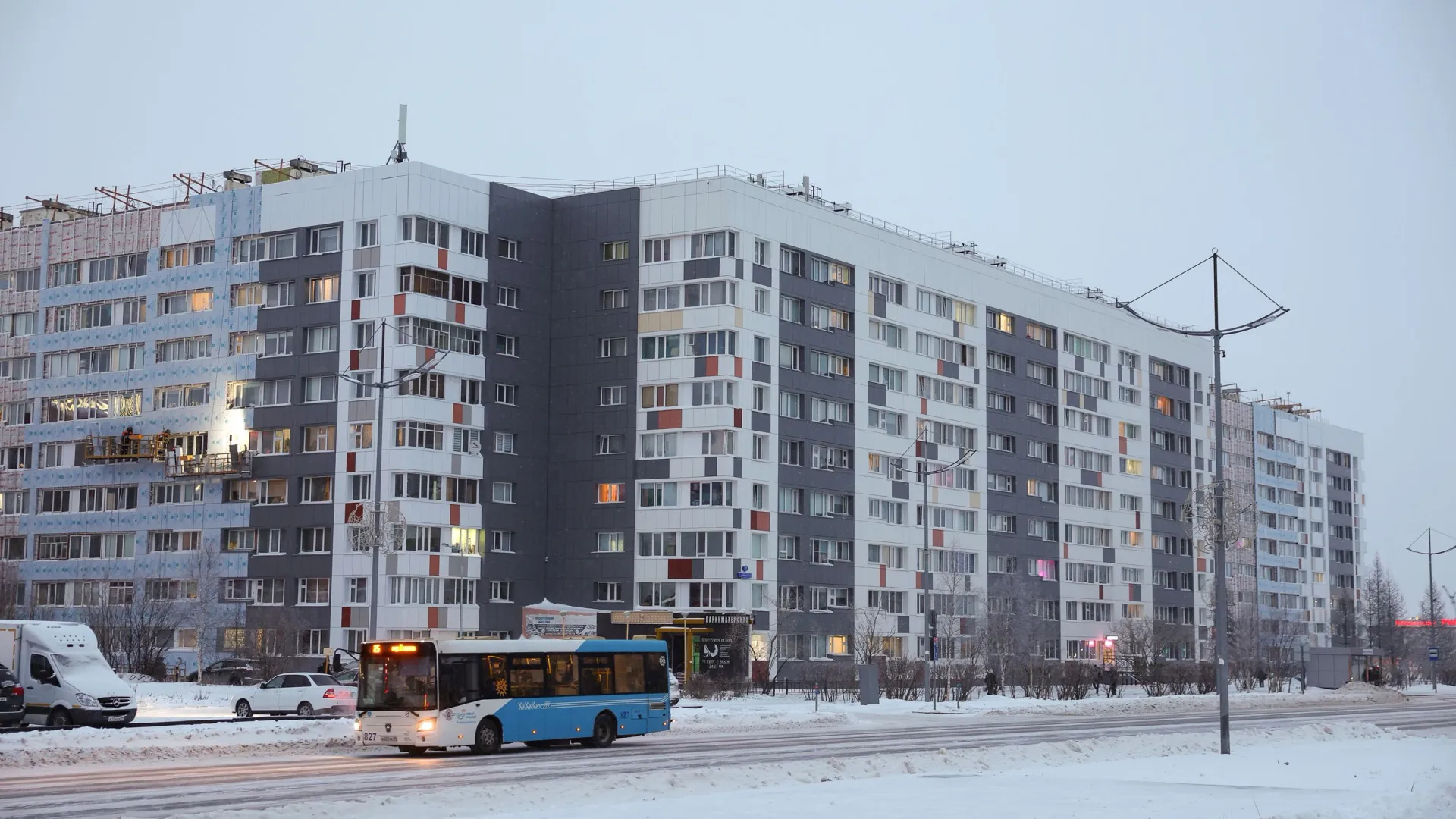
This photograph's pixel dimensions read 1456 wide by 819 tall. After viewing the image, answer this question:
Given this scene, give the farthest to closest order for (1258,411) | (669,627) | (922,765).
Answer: (1258,411), (669,627), (922,765)

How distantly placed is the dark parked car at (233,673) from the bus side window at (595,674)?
138ft

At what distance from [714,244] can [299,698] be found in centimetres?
4777

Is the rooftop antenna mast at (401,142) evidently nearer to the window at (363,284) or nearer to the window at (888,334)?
the window at (363,284)

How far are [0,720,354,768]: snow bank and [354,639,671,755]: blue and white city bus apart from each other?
2418 millimetres

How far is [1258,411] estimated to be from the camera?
568 ft

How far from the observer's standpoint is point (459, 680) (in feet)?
135

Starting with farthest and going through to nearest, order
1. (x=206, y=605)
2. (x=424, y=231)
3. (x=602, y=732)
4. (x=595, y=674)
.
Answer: (x=206, y=605), (x=424, y=231), (x=595, y=674), (x=602, y=732)

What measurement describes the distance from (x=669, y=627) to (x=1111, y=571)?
167 feet

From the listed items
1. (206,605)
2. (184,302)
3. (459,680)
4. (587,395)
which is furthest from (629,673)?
(184,302)

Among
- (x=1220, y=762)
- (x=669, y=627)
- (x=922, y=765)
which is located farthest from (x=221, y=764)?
(x=669, y=627)

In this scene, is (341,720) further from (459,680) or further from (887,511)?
(887,511)

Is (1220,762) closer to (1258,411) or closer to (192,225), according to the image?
(192,225)

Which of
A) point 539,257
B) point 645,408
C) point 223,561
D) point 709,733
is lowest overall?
point 709,733

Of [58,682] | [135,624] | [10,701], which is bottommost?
[10,701]
